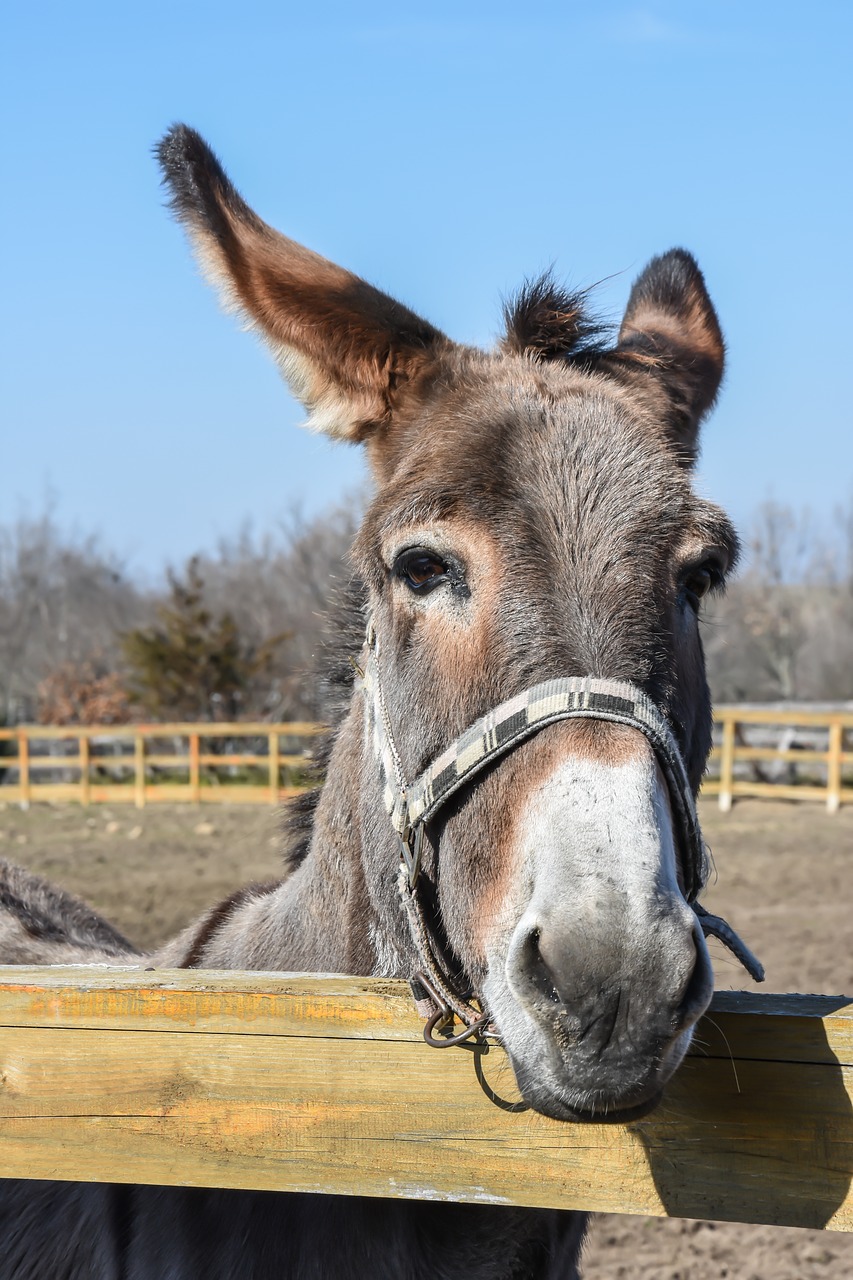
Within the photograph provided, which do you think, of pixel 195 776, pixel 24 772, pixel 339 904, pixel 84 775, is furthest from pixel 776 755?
pixel 339 904

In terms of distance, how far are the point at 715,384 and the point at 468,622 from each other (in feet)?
4.49

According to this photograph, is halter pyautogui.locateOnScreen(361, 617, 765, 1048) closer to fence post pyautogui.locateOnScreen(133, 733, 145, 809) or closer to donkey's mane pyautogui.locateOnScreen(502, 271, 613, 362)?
donkey's mane pyautogui.locateOnScreen(502, 271, 613, 362)

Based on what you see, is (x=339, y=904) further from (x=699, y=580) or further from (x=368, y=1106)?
(x=699, y=580)

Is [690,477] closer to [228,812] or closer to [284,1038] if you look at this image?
[284,1038]

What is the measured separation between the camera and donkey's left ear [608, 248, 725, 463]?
271 cm

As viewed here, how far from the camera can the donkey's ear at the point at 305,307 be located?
253 cm

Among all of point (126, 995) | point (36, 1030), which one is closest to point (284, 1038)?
point (126, 995)

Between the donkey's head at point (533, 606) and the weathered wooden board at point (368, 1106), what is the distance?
17 centimetres

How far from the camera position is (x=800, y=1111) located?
1767mm

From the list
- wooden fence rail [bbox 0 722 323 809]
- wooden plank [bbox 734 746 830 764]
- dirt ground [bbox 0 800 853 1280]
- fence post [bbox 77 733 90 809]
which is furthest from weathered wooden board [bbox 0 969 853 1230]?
fence post [bbox 77 733 90 809]

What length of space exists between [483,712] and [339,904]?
32.3 inches

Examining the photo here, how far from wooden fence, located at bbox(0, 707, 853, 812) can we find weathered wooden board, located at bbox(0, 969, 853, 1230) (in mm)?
14879

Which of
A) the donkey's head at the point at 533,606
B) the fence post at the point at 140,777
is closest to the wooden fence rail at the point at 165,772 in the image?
the fence post at the point at 140,777

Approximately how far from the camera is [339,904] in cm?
262
